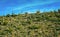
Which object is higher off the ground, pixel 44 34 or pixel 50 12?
pixel 50 12

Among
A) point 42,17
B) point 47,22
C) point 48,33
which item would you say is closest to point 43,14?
point 42,17

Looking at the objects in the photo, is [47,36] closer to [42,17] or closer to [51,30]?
[51,30]

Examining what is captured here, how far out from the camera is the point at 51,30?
14.8 m

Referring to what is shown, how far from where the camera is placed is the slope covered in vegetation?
46.5ft

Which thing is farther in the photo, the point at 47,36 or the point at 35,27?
the point at 35,27

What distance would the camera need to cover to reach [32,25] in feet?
51.5

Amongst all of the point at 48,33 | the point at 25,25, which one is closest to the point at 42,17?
the point at 25,25

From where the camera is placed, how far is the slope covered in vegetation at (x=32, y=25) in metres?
14.2

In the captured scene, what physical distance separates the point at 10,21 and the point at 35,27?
2368 mm

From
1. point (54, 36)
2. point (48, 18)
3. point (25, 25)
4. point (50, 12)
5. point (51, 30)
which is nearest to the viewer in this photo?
point (54, 36)

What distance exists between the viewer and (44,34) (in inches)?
555

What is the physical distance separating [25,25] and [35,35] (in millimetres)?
2077

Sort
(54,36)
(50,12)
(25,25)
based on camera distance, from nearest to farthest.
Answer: (54,36) → (25,25) → (50,12)

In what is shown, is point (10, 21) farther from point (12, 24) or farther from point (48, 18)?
point (48, 18)
